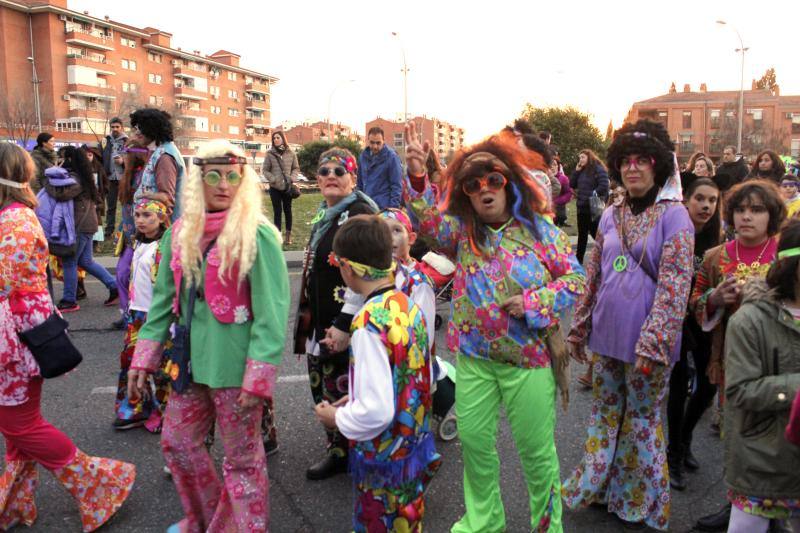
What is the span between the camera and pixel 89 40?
6581 centimetres

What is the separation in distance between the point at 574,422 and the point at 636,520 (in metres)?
1.37

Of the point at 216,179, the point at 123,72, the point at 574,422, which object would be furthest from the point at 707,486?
the point at 123,72

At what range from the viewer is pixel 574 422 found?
15.0ft

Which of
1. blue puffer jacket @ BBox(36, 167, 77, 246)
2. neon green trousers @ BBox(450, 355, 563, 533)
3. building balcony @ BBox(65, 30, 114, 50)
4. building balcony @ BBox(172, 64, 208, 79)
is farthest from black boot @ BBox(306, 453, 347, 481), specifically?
building balcony @ BBox(172, 64, 208, 79)

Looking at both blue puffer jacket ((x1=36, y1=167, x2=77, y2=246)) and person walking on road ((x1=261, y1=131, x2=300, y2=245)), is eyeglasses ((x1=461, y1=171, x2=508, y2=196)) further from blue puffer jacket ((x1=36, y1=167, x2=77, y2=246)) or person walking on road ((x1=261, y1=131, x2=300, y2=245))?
person walking on road ((x1=261, y1=131, x2=300, y2=245))

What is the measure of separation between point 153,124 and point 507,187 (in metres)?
4.08

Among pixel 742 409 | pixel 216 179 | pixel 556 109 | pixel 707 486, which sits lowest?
pixel 707 486

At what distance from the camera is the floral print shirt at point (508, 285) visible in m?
2.77

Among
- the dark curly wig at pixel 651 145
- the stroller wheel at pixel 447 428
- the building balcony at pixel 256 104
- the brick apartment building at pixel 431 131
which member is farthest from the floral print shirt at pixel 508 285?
the building balcony at pixel 256 104

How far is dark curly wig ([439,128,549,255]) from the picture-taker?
2.87m

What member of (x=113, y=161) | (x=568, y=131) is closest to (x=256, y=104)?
(x=568, y=131)

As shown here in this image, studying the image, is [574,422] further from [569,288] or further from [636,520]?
[569,288]

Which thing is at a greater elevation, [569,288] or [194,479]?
[569,288]

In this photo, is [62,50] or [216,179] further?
[62,50]
